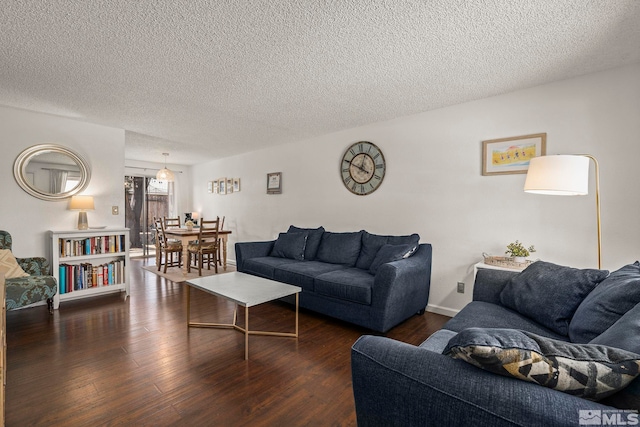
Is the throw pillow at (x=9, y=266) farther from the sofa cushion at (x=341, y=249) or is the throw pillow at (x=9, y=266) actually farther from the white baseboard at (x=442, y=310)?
the white baseboard at (x=442, y=310)

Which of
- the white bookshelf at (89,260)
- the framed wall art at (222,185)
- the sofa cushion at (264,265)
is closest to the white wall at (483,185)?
the sofa cushion at (264,265)

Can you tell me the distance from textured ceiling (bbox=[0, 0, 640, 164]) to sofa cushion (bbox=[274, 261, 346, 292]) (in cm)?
184

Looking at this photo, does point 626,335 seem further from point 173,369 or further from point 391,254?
point 173,369

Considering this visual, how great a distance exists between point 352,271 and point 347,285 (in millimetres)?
468

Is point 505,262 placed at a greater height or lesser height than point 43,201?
lesser

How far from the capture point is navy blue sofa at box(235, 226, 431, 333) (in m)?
2.72

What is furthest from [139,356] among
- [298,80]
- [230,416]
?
[298,80]

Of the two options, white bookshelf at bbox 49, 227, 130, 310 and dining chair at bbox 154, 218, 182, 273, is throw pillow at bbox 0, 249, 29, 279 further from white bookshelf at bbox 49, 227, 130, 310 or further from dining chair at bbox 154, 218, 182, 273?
dining chair at bbox 154, 218, 182, 273

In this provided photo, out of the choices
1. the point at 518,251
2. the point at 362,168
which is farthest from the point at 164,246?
the point at 518,251

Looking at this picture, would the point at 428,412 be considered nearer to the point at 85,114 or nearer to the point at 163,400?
the point at 163,400

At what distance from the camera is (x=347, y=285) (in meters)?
2.88

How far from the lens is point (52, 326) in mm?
2912

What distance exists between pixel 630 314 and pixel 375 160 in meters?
3.05

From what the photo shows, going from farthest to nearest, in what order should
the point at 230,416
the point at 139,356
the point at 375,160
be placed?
1. the point at 375,160
2. the point at 139,356
3. the point at 230,416
